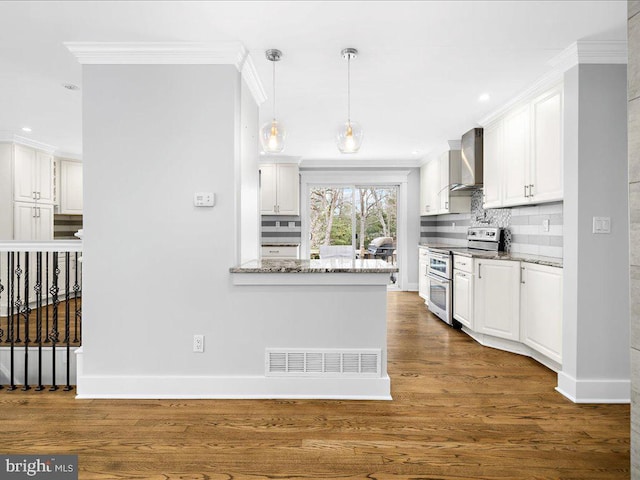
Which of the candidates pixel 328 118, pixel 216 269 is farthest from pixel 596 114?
pixel 216 269

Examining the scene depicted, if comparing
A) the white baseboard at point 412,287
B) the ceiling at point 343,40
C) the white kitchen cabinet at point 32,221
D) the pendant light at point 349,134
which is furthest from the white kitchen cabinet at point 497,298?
the white kitchen cabinet at point 32,221

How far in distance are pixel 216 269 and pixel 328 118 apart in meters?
2.35

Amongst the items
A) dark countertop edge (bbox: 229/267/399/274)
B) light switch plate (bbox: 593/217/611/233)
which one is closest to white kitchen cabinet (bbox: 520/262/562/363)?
light switch plate (bbox: 593/217/611/233)

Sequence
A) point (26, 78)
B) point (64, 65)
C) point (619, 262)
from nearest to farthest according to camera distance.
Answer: point (619, 262), point (64, 65), point (26, 78)

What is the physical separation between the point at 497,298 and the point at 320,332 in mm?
1982

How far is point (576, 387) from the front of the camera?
257 cm

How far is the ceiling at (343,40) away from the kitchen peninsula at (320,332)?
1481 millimetres

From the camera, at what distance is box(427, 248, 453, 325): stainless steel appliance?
4.54 m

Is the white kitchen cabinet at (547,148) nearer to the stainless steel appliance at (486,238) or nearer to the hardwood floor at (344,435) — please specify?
the stainless steel appliance at (486,238)

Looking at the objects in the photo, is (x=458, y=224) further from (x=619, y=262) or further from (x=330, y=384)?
(x=330, y=384)

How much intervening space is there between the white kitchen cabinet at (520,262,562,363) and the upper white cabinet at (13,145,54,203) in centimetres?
619

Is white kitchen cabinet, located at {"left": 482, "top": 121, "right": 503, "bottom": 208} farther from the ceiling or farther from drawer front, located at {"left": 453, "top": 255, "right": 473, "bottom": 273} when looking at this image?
drawer front, located at {"left": 453, "top": 255, "right": 473, "bottom": 273}

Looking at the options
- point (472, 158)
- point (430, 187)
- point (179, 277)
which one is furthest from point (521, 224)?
point (179, 277)

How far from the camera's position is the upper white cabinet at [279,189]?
640cm
